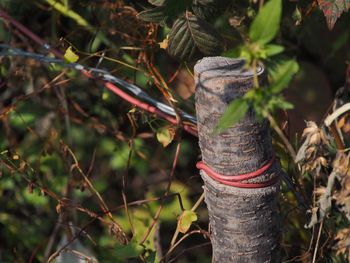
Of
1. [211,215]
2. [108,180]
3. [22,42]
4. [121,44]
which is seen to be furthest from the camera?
[108,180]

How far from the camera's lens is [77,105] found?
2273 mm

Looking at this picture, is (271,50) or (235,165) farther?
(235,165)

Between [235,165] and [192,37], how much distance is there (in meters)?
0.35

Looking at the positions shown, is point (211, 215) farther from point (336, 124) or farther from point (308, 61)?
point (308, 61)

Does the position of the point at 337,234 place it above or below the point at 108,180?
above

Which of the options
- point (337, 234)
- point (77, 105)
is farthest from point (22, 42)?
point (337, 234)

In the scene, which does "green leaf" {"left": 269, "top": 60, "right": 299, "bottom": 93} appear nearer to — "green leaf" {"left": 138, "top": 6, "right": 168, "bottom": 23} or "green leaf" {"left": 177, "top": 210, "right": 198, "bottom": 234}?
"green leaf" {"left": 138, "top": 6, "right": 168, "bottom": 23}

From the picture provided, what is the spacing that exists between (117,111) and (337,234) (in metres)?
0.95

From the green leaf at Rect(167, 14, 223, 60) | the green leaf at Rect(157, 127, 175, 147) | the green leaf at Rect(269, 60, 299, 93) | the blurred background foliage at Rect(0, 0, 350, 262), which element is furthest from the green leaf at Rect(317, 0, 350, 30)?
the green leaf at Rect(269, 60, 299, 93)

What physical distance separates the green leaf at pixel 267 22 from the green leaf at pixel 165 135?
0.76 meters

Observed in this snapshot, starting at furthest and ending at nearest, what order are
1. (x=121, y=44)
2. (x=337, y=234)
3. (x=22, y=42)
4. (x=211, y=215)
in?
(x=22, y=42)
(x=121, y=44)
(x=337, y=234)
(x=211, y=215)

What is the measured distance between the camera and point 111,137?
94.3 inches

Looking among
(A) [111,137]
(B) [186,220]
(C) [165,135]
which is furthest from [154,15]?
(A) [111,137]

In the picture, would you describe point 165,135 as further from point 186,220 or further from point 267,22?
point 267,22
